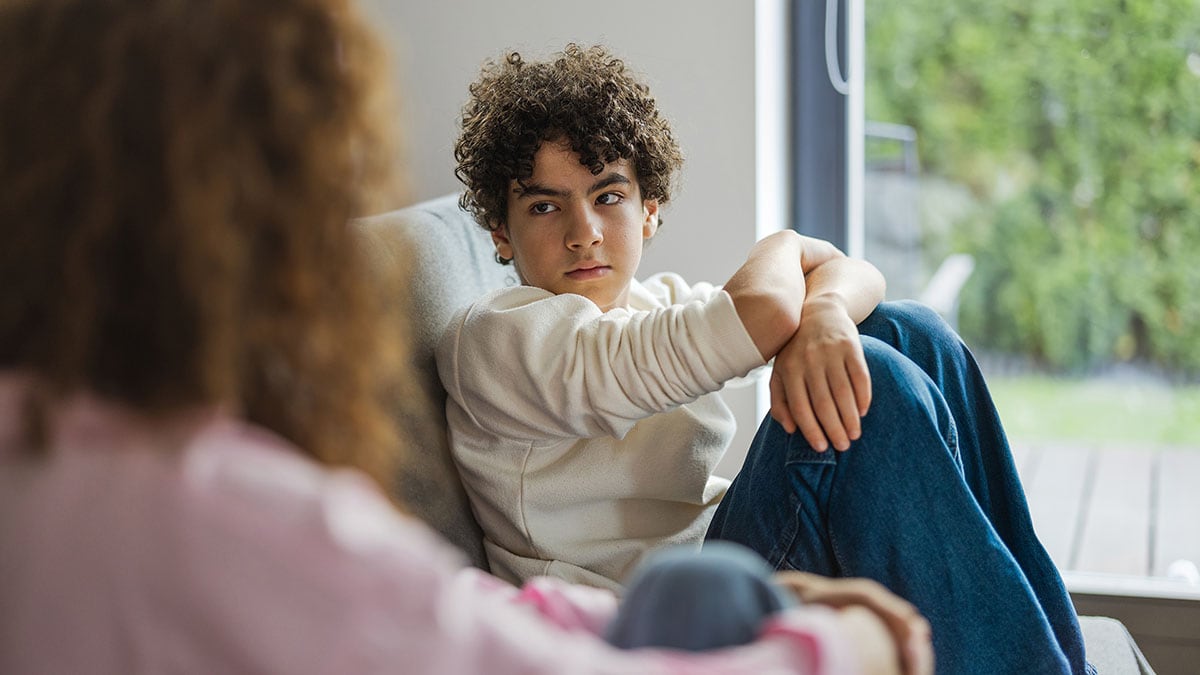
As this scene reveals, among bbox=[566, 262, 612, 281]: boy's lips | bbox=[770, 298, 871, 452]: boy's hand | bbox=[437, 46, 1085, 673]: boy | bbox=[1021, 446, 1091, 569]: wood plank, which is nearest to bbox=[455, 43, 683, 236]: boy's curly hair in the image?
bbox=[437, 46, 1085, 673]: boy

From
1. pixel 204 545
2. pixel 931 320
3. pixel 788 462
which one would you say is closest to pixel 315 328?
pixel 204 545

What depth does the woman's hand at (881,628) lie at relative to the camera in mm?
821

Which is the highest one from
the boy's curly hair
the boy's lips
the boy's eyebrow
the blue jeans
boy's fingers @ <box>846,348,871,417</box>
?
the boy's curly hair

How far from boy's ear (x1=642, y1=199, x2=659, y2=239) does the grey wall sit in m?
0.40

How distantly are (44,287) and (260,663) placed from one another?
248 millimetres

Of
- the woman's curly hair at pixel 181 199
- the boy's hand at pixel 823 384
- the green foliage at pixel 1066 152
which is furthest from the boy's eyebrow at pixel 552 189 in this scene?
the green foliage at pixel 1066 152

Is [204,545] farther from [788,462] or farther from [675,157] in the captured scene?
[675,157]

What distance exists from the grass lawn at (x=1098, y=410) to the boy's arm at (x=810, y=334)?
0.99 m

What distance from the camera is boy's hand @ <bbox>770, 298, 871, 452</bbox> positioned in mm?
1244

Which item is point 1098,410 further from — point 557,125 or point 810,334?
point 557,125

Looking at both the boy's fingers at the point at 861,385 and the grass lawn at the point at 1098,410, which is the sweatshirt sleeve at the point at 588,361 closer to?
the boy's fingers at the point at 861,385

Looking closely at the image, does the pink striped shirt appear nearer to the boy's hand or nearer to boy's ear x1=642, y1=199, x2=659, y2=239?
the boy's hand

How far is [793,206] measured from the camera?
2.27m

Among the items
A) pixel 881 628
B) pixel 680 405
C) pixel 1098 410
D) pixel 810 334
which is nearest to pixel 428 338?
pixel 680 405
